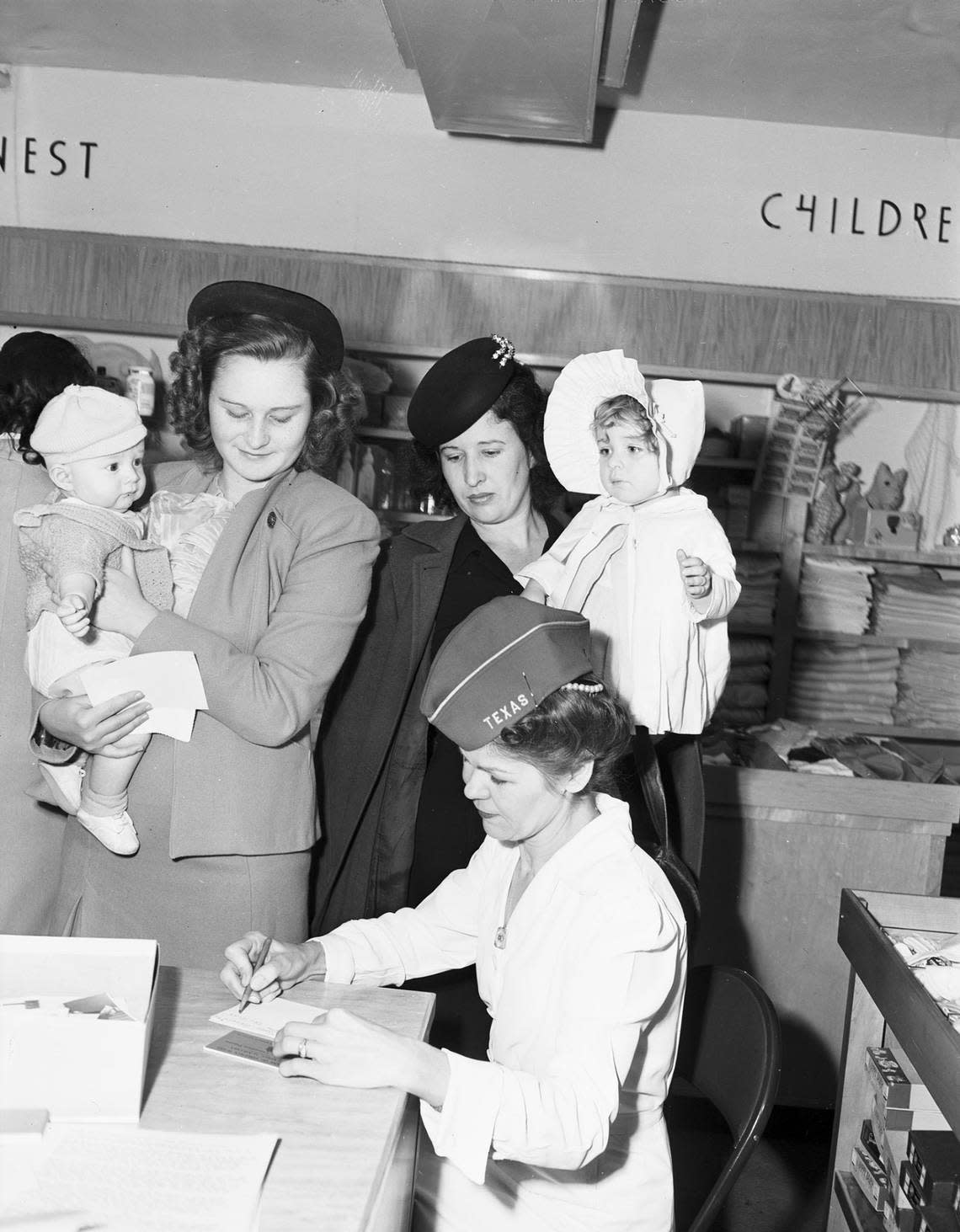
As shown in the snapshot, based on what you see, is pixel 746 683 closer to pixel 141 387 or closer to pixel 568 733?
pixel 141 387

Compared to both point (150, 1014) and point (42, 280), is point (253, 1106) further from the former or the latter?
point (42, 280)

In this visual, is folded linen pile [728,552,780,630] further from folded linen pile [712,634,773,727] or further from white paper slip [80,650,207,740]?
white paper slip [80,650,207,740]

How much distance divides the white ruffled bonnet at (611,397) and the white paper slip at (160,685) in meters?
0.85

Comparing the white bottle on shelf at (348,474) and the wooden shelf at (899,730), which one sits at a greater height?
the white bottle on shelf at (348,474)

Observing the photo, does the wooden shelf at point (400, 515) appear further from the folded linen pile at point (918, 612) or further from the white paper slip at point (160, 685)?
the white paper slip at point (160, 685)

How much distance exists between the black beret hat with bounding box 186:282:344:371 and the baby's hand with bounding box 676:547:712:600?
2.37ft

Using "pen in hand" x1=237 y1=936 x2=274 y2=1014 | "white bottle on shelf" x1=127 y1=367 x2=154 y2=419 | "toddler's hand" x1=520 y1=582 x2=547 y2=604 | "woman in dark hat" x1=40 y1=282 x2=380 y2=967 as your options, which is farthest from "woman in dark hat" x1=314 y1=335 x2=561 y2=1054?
"white bottle on shelf" x1=127 y1=367 x2=154 y2=419

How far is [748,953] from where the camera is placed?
3652 mm

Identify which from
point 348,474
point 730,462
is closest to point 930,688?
point 730,462

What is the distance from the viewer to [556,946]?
1.76m

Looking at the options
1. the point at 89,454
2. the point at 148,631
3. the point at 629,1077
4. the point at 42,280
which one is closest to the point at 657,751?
the point at 629,1077

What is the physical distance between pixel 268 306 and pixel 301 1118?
127 centimetres

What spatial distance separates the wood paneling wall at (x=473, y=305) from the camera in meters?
5.05

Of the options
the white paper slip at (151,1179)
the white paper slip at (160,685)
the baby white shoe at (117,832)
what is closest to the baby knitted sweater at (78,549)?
the white paper slip at (160,685)
